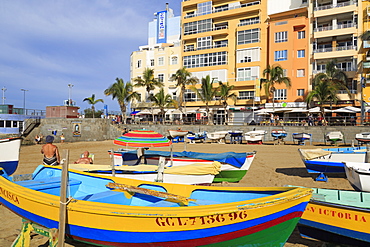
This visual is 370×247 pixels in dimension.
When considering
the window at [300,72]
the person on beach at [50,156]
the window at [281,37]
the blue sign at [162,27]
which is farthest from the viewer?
the blue sign at [162,27]

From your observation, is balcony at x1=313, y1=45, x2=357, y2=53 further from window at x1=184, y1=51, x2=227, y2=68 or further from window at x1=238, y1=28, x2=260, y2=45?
window at x1=184, y1=51, x2=227, y2=68

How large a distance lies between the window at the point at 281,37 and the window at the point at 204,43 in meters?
11.0

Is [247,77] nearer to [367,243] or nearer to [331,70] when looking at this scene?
[331,70]

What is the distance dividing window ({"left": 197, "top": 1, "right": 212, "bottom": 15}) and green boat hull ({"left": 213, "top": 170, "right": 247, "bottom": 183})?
41207 mm

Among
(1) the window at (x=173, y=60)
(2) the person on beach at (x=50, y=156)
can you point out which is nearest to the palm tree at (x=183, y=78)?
(1) the window at (x=173, y=60)

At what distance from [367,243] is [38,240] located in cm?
667

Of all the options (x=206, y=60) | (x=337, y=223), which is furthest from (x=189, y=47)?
(x=337, y=223)

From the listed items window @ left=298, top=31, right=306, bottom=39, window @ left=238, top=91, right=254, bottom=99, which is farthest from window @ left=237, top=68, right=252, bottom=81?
window @ left=298, top=31, right=306, bottom=39

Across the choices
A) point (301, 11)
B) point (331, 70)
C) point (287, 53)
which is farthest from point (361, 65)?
point (301, 11)

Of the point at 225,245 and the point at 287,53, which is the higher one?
the point at 287,53

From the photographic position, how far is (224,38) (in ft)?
147

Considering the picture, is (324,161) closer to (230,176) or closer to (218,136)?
(230,176)

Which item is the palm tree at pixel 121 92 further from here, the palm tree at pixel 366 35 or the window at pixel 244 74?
the palm tree at pixel 366 35

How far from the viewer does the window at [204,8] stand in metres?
46.0
